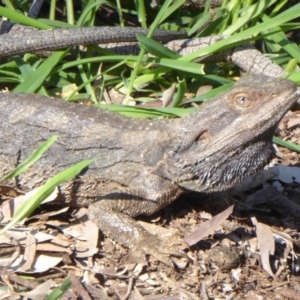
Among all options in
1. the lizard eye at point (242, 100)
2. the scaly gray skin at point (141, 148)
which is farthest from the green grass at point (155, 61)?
the lizard eye at point (242, 100)

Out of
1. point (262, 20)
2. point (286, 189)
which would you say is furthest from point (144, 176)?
point (262, 20)

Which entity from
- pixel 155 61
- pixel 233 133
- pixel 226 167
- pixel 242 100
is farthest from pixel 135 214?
pixel 155 61

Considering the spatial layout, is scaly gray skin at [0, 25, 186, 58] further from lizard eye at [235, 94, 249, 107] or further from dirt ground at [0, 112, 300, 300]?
lizard eye at [235, 94, 249, 107]

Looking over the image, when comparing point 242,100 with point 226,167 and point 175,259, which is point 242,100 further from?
point 175,259

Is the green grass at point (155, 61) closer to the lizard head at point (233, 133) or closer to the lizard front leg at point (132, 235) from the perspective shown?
the lizard head at point (233, 133)

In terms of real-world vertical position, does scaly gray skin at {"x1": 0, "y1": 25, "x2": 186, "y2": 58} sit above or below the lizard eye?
below

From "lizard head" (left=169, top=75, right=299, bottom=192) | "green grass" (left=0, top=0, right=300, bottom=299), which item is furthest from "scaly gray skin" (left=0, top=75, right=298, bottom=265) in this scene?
"green grass" (left=0, top=0, right=300, bottom=299)
